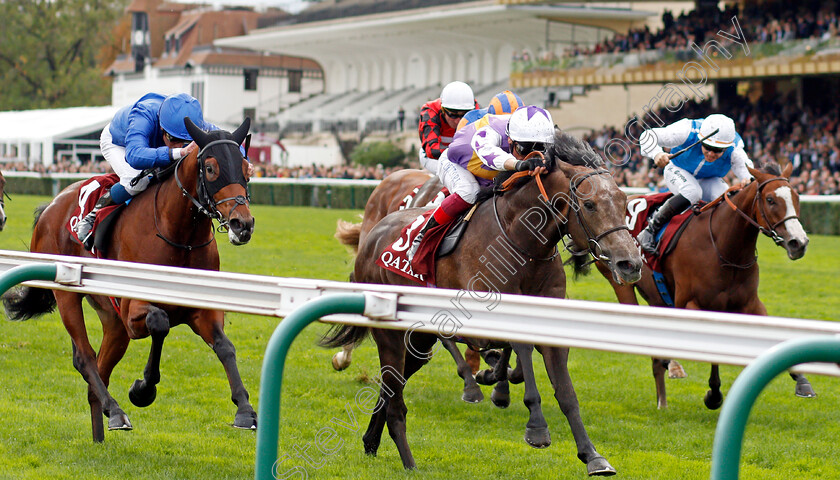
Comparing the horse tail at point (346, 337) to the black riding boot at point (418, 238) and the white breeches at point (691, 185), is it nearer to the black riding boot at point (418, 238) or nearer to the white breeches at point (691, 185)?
the black riding boot at point (418, 238)

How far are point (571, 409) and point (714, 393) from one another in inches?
84.5

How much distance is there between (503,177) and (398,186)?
3.37m

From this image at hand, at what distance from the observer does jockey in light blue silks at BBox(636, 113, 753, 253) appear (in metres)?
6.18

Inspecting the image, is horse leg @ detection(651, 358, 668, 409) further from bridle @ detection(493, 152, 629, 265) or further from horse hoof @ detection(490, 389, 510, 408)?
bridle @ detection(493, 152, 629, 265)

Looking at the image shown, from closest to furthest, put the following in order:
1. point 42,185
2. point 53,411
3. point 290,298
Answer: point 290,298, point 53,411, point 42,185

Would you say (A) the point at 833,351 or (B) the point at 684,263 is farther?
(B) the point at 684,263

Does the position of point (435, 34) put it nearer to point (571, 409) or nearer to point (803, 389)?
point (803, 389)

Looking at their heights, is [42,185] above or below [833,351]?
below

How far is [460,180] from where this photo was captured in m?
4.78

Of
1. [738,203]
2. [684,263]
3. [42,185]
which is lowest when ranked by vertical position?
[42,185]

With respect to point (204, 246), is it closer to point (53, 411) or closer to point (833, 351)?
point (53, 411)

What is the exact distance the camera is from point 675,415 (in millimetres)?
5707

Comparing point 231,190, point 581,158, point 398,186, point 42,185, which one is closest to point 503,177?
point 581,158

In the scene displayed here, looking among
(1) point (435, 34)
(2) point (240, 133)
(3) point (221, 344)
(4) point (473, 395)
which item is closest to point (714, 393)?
(4) point (473, 395)
